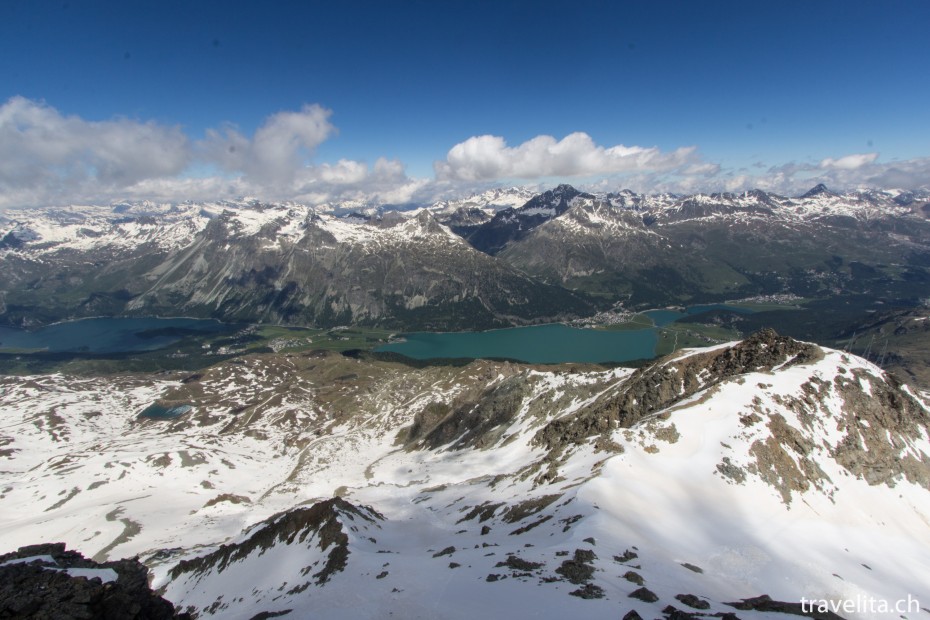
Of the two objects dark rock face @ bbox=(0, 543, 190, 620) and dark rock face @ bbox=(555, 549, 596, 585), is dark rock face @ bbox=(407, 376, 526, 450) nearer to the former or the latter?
dark rock face @ bbox=(555, 549, 596, 585)

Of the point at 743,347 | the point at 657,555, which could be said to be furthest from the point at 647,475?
the point at 743,347

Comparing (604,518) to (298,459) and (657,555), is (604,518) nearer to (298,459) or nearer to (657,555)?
(657,555)

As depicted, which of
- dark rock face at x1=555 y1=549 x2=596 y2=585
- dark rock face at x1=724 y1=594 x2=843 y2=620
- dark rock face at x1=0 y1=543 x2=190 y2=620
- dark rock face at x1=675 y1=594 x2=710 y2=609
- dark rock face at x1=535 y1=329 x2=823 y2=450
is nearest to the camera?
dark rock face at x1=0 y1=543 x2=190 y2=620

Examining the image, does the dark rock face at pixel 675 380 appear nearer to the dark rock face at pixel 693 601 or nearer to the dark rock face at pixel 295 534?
the dark rock face at pixel 295 534

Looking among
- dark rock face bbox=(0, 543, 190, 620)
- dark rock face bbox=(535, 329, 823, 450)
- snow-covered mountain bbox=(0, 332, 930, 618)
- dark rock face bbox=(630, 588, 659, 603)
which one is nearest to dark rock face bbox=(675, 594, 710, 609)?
snow-covered mountain bbox=(0, 332, 930, 618)

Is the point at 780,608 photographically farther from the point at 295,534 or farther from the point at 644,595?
the point at 295,534

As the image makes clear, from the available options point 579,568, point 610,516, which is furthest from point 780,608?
point 610,516
